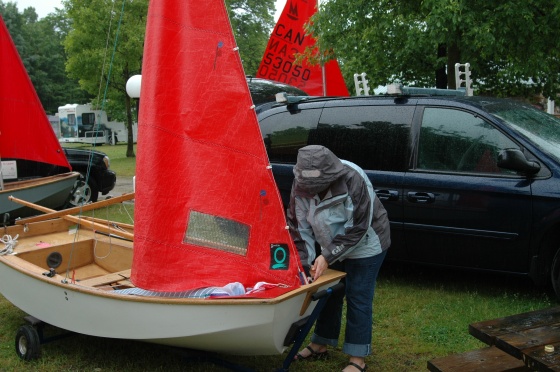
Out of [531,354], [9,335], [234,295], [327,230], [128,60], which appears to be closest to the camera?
[531,354]

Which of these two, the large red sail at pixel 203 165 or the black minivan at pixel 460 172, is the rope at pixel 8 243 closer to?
the large red sail at pixel 203 165

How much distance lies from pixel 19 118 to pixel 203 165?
619 centimetres

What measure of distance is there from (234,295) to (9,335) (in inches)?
99.9

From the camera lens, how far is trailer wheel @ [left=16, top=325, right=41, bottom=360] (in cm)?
467

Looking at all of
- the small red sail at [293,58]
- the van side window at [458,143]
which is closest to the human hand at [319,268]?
the van side window at [458,143]

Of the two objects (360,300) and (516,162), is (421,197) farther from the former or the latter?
(360,300)

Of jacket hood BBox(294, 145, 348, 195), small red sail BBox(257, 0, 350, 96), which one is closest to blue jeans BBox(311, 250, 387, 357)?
jacket hood BBox(294, 145, 348, 195)

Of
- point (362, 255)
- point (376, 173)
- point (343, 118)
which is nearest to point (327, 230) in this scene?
point (362, 255)

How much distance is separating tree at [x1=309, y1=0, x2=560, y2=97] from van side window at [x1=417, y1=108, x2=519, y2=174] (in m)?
3.25

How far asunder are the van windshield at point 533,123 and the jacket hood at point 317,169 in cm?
225

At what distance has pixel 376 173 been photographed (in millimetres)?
5969

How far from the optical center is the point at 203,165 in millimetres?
3926

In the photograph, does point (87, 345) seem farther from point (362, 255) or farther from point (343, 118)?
point (343, 118)

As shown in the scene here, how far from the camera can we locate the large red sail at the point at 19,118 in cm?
912
